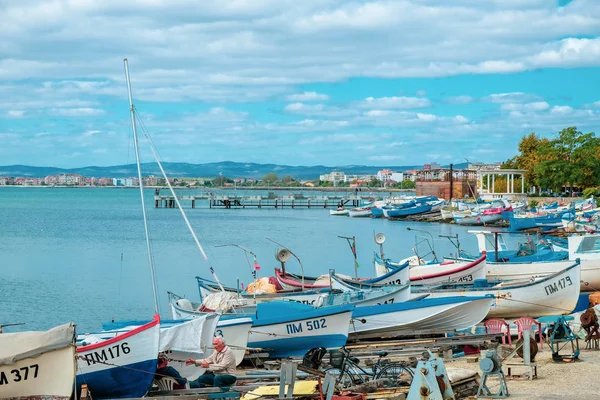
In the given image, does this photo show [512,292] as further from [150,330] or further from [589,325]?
[150,330]

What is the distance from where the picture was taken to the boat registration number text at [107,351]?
17375 millimetres

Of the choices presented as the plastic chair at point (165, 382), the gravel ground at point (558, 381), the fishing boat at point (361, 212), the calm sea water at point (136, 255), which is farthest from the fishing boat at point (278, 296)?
the fishing boat at point (361, 212)

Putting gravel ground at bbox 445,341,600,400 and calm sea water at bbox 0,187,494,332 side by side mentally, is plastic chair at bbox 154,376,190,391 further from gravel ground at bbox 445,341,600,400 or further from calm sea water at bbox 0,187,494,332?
calm sea water at bbox 0,187,494,332

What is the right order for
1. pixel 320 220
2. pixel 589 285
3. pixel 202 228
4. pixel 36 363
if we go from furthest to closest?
pixel 320 220 < pixel 202 228 < pixel 589 285 < pixel 36 363

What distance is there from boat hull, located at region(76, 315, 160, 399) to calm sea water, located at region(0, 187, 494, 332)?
18257 mm

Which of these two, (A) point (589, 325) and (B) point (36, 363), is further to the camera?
(A) point (589, 325)

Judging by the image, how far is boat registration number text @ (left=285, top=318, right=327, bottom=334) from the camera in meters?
23.7

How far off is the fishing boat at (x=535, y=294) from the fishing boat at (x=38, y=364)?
16.0m

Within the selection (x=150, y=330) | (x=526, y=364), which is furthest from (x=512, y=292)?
(x=150, y=330)

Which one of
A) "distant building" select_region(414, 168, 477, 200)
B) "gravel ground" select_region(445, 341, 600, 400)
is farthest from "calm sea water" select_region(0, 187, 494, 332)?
"gravel ground" select_region(445, 341, 600, 400)

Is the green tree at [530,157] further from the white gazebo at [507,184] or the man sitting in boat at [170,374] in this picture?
the man sitting in boat at [170,374]

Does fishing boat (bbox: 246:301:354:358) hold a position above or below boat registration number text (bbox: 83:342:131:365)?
below

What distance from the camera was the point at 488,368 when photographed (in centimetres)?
1648

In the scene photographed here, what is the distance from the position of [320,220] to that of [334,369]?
4308 inches
